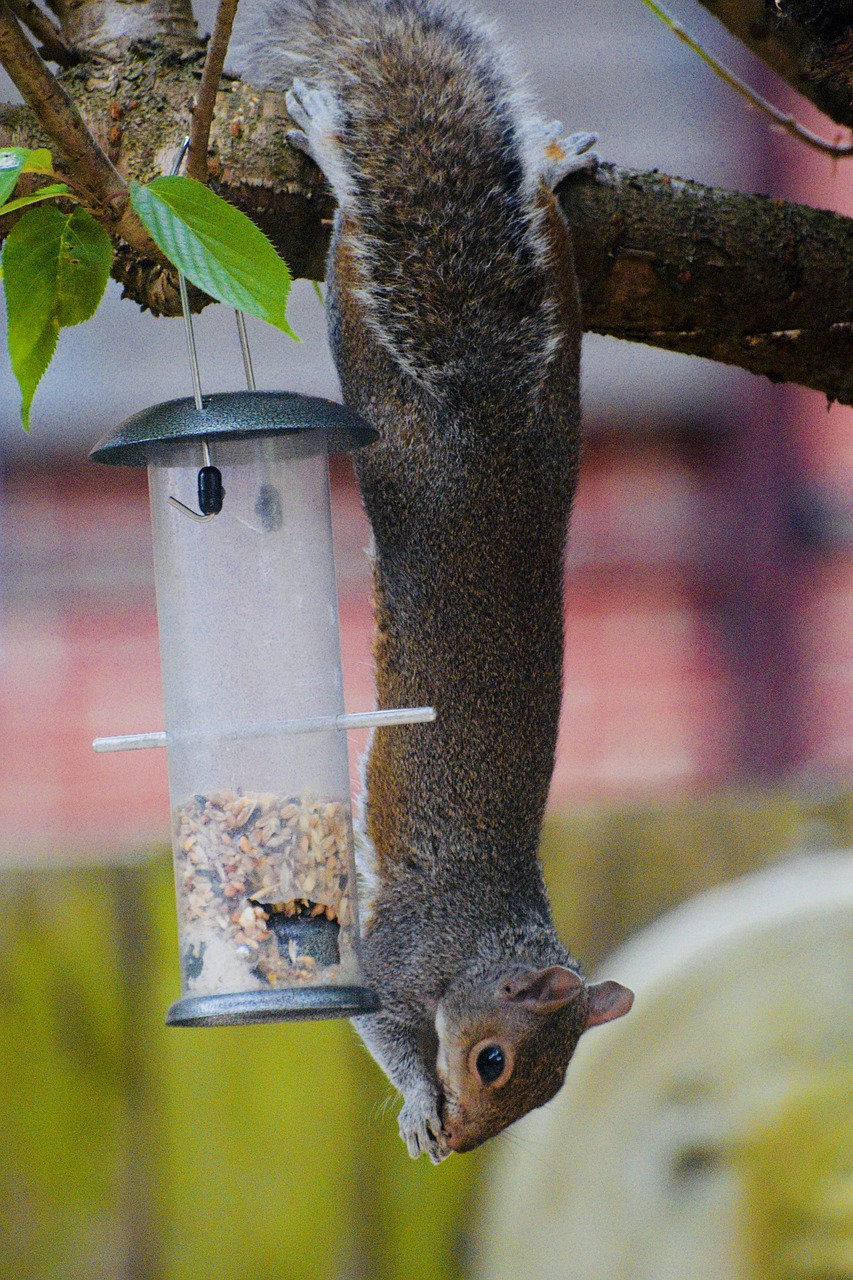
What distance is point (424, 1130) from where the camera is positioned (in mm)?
1542

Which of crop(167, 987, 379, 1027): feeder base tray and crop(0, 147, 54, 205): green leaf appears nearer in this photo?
crop(0, 147, 54, 205): green leaf

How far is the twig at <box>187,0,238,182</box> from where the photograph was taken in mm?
854

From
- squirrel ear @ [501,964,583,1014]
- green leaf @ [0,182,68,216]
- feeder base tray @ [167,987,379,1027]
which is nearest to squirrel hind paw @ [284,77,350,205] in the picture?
green leaf @ [0,182,68,216]

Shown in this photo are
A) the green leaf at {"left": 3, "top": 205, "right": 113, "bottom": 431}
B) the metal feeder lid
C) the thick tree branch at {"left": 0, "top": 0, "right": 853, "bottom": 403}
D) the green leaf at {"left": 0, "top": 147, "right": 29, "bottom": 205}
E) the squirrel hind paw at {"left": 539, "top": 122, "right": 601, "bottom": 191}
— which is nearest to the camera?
the green leaf at {"left": 0, "top": 147, "right": 29, "bottom": 205}

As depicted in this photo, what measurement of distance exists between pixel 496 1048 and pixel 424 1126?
11 centimetres

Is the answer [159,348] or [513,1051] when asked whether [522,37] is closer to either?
[159,348]

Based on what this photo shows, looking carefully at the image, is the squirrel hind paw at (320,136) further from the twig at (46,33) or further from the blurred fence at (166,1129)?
the blurred fence at (166,1129)

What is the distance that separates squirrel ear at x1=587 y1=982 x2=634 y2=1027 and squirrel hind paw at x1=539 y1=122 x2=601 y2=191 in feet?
2.76

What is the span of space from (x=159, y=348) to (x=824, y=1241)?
2174 mm

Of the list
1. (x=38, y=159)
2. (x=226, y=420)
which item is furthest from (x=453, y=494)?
(x=38, y=159)

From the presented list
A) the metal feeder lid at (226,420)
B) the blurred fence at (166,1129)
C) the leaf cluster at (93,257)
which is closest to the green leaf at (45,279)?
the leaf cluster at (93,257)

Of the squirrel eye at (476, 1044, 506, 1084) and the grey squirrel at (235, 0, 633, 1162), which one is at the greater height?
the grey squirrel at (235, 0, 633, 1162)

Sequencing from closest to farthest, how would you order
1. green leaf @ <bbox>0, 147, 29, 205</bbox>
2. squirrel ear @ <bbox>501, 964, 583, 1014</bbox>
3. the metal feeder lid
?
green leaf @ <bbox>0, 147, 29, 205</bbox>
the metal feeder lid
squirrel ear @ <bbox>501, 964, 583, 1014</bbox>

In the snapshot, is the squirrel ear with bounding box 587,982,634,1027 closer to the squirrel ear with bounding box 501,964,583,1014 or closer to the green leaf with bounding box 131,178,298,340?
the squirrel ear with bounding box 501,964,583,1014
